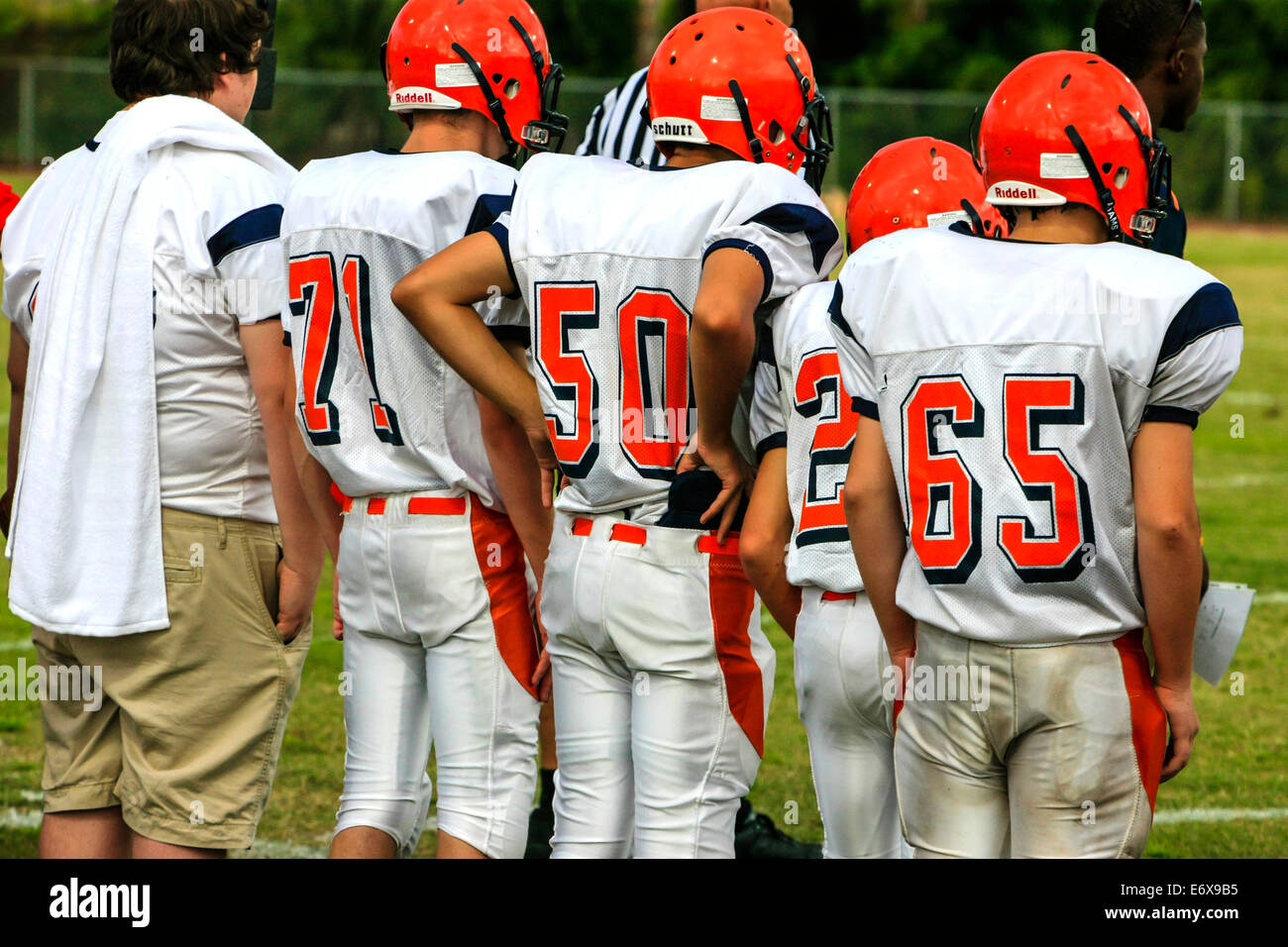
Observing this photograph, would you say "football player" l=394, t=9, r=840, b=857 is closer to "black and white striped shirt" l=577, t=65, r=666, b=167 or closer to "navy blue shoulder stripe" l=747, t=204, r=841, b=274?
"navy blue shoulder stripe" l=747, t=204, r=841, b=274

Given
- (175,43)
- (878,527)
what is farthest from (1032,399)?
(175,43)

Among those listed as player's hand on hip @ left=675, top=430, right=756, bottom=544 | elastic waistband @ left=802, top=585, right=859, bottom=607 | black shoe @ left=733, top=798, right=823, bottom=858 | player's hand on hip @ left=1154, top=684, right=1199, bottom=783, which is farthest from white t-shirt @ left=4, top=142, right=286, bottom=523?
player's hand on hip @ left=1154, top=684, right=1199, bottom=783

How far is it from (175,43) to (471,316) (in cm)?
94

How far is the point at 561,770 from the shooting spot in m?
3.54

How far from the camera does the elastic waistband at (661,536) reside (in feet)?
11.0

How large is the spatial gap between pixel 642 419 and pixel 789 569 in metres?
0.44

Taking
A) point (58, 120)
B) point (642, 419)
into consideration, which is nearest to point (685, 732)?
point (642, 419)

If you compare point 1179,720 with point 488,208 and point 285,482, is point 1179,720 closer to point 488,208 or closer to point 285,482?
point 488,208

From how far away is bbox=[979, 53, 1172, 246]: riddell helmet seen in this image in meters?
2.92

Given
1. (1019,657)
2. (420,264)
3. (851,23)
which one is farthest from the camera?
(851,23)

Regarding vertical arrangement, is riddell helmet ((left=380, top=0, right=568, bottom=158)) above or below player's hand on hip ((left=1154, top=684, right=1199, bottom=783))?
above

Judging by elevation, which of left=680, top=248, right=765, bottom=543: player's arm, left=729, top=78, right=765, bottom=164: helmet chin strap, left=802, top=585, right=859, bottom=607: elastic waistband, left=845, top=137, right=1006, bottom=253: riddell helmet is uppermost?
left=729, top=78, right=765, bottom=164: helmet chin strap

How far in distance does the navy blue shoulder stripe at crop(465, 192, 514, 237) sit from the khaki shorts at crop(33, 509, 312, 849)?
0.87 m
